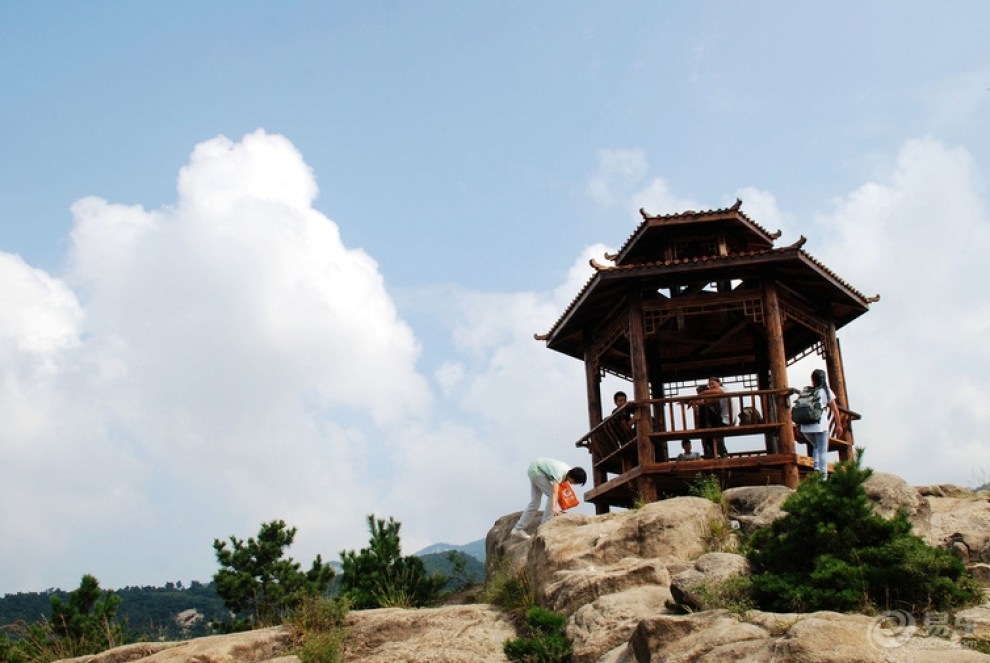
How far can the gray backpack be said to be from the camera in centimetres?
1326

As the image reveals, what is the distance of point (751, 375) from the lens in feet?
64.9

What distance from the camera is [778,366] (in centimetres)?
1498

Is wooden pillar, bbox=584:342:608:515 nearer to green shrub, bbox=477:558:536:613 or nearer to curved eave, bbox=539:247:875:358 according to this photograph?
curved eave, bbox=539:247:875:358

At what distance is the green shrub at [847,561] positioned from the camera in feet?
28.8

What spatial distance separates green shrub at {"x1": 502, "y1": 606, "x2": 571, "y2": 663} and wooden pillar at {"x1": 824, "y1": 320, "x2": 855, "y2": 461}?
7950mm

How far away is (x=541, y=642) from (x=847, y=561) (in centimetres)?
314

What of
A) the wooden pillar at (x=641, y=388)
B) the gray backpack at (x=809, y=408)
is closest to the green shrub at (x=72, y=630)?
the wooden pillar at (x=641, y=388)

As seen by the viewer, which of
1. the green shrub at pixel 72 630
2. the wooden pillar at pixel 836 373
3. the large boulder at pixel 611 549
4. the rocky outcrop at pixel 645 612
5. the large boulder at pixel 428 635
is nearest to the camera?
the rocky outcrop at pixel 645 612

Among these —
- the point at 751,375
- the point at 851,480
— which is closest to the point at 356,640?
the point at 851,480

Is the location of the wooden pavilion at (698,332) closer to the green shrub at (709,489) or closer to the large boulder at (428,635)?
the green shrub at (709,489)

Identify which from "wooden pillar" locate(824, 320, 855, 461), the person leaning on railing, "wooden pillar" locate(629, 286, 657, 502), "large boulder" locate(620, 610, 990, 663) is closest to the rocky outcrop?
"large boulder" locate(620, 610, 990, 663)

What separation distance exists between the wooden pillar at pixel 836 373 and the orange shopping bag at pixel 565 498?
18.1ft

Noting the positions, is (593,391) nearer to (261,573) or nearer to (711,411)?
(711,411)

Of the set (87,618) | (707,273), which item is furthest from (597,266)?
(87,618)
